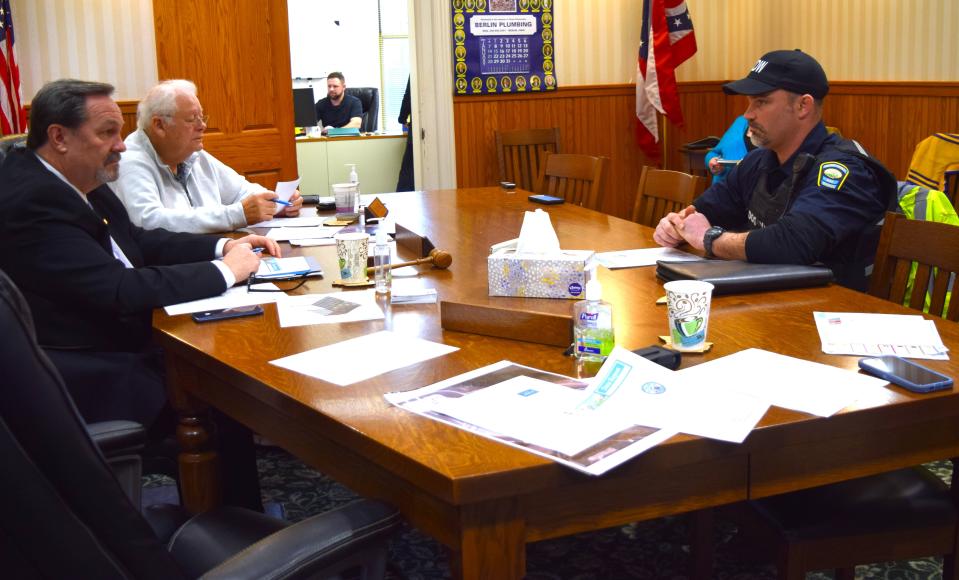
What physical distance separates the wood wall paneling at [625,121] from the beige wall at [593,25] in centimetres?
15

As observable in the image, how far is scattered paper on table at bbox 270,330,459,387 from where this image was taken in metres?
1.69

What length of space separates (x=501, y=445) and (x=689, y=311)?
21.8 inches

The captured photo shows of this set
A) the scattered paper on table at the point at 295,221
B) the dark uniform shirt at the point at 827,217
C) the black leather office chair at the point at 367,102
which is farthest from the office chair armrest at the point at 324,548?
the black leather office chair at the point at 367,102

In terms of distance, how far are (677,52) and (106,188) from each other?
14.0ft

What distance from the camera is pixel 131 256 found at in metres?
2.67

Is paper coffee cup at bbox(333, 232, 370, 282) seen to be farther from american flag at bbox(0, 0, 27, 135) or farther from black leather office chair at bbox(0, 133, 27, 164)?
american flag at bbox(0, 0, 27, 135)

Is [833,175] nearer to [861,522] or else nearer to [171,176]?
[861,522]

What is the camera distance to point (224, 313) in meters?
2.12

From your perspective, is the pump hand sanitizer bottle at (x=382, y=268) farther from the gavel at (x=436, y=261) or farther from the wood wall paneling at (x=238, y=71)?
the wood wall paneling at (x=238, y=71)

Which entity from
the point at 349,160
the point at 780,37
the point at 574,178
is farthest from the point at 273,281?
the point at 349,160

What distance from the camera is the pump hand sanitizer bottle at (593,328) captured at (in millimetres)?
1701

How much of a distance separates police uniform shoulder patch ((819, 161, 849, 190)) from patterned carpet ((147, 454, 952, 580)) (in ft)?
3.03

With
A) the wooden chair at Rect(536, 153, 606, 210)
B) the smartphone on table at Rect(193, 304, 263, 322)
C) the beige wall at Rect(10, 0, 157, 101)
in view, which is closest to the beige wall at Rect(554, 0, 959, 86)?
the wooden chair at Rect(536, 153, 606, 210)

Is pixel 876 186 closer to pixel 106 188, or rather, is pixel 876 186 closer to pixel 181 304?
pixel 181 304
